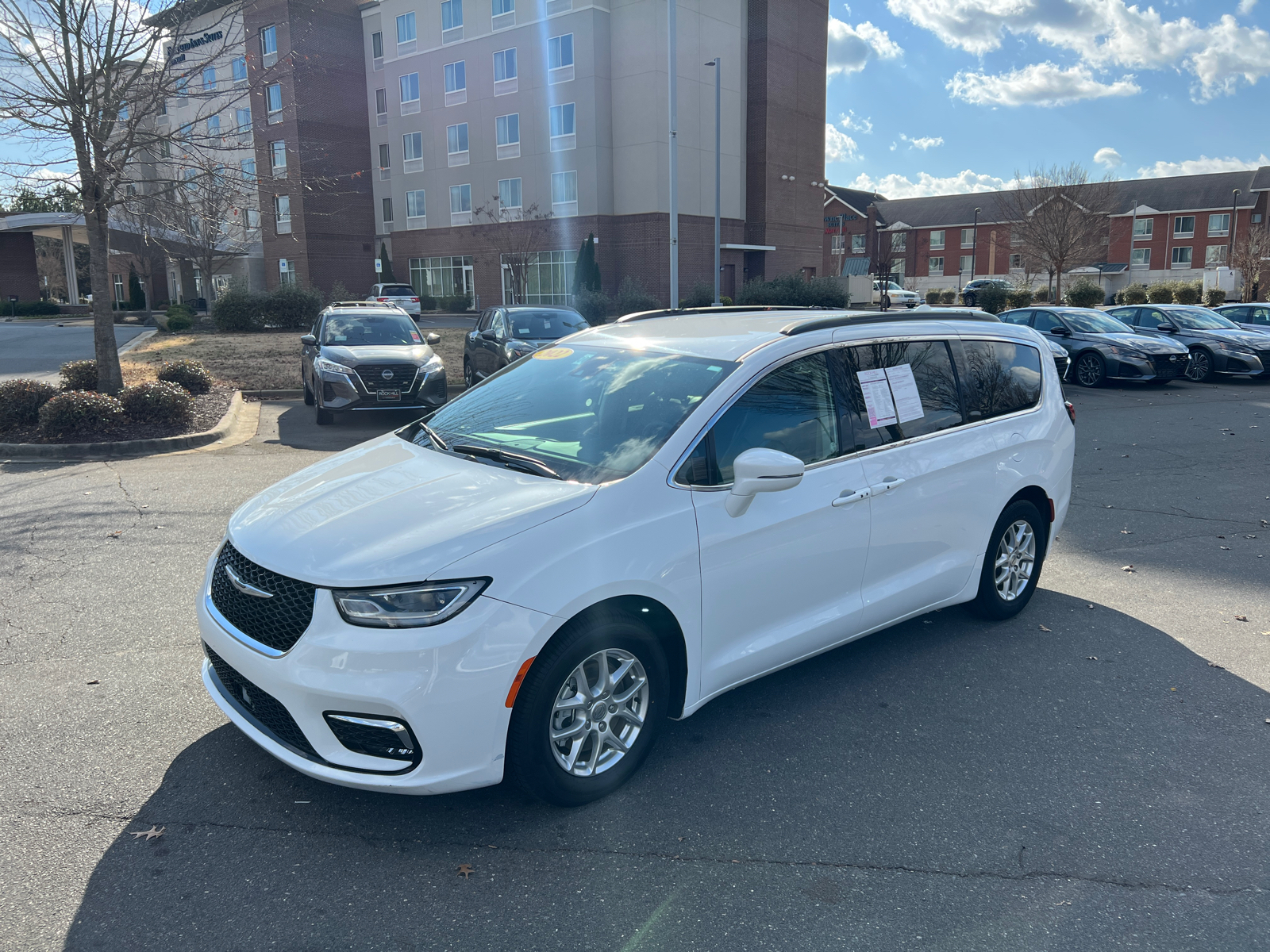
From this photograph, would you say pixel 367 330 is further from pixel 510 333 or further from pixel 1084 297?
pixel 1084 297

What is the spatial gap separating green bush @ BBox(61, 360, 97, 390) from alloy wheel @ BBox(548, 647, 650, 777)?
41.5ft

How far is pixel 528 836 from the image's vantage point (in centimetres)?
329

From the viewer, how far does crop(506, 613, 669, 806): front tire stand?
317cm

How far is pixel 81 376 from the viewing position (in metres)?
13.3

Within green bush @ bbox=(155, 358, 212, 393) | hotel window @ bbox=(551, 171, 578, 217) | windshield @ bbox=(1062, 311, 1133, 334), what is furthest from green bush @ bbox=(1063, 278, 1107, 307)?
green bush @ bbox=(155, 358, 212, 393)

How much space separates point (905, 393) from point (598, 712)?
7.64ft

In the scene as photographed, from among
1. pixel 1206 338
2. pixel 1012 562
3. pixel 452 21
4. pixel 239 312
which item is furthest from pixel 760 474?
pixel 452 21

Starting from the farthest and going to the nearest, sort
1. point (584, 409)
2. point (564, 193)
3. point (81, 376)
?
point (564, 193), point (81, 376), point (584, 409)

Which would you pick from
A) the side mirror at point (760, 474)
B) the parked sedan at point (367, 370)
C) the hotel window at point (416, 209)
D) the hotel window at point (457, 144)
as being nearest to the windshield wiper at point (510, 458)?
the side mirror at point (760, 474)

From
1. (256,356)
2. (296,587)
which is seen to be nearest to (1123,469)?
(296,587)

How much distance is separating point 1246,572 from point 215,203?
1322 cm

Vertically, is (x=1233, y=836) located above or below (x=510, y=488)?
below

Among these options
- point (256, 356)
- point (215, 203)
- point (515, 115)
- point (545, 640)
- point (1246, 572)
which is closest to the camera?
point (545, 640)

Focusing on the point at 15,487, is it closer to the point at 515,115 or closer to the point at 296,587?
the point at 296,587
